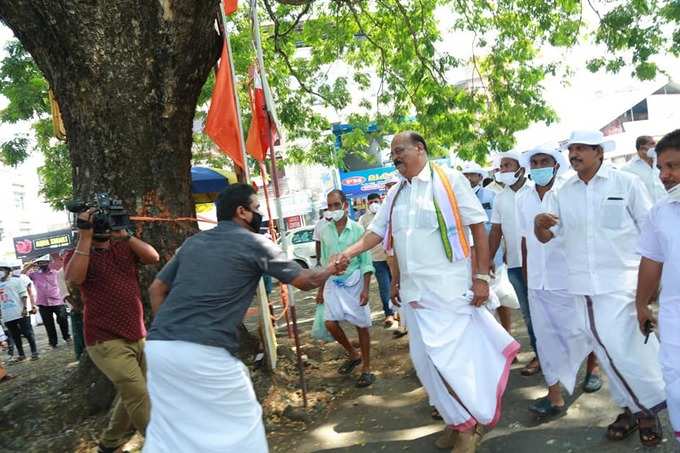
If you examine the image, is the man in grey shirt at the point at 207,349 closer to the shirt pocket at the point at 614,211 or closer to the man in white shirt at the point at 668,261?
the man in white shirt at the point at 668,261

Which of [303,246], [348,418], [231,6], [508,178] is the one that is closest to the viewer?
[348,418]

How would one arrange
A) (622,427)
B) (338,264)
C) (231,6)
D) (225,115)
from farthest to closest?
(231,6) < (225,115) < (338,264) < (622,427)

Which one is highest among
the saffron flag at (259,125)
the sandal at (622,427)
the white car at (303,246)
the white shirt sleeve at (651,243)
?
the saffron flag at (259,125)

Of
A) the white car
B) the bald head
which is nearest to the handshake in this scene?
the bald head

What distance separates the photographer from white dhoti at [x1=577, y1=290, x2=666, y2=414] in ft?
11.9

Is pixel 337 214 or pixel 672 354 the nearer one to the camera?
pixel 672 354

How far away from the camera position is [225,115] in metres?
5.93

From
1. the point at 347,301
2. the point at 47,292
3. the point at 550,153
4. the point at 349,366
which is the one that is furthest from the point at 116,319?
the point at 47,292

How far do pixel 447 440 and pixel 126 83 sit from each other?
3.79 metres

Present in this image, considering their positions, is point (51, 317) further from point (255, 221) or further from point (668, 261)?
point (668, 261)

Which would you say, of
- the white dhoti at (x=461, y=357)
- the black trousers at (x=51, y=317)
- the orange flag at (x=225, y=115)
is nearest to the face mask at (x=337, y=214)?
the orange flag at (x=225, y=115)

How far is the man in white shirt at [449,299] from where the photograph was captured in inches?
151

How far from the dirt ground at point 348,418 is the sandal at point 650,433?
49mm

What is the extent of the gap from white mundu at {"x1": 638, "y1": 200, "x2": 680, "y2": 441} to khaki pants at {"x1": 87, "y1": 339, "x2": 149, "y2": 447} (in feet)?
10.8
